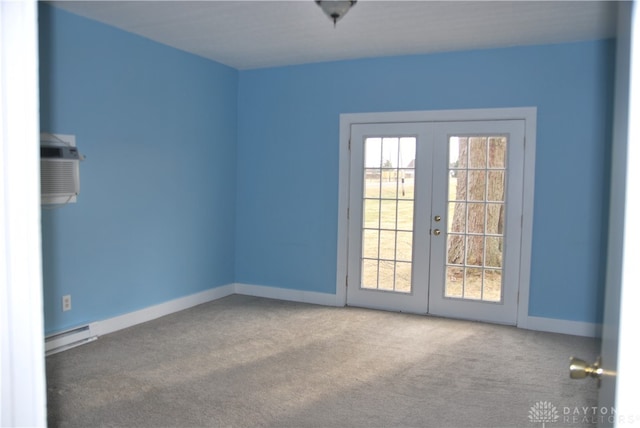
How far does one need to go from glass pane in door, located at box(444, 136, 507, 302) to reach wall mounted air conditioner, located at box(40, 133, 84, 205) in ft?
11.1

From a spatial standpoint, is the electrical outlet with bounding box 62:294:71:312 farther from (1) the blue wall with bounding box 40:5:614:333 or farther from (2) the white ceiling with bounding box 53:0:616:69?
(2) the white ceiling with bounding box 53:0:616:69

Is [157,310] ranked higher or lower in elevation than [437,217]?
lower

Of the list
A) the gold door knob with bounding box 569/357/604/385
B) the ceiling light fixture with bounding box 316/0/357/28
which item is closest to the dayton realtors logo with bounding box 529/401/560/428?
the gold door knob with bounding box 569/357/604/385

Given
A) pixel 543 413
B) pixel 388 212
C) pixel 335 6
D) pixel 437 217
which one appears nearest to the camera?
pixel 543 413

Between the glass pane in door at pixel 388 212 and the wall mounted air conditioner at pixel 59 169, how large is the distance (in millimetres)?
2778

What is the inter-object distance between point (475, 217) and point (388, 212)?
876 millimetres

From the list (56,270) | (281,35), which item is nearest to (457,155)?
(281,35)

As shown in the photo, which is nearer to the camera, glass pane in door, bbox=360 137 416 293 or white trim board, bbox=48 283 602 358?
white trim board, bbox=48 283 602 358

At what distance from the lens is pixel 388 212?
5340 millimetres

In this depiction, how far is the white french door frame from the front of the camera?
473cm

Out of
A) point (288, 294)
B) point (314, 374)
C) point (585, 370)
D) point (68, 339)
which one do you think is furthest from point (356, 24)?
point (585, 370)

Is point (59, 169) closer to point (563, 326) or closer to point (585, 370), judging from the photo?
point (585, 370)

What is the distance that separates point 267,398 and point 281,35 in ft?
9.92

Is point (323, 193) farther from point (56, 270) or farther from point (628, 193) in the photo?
point (628, 193)
